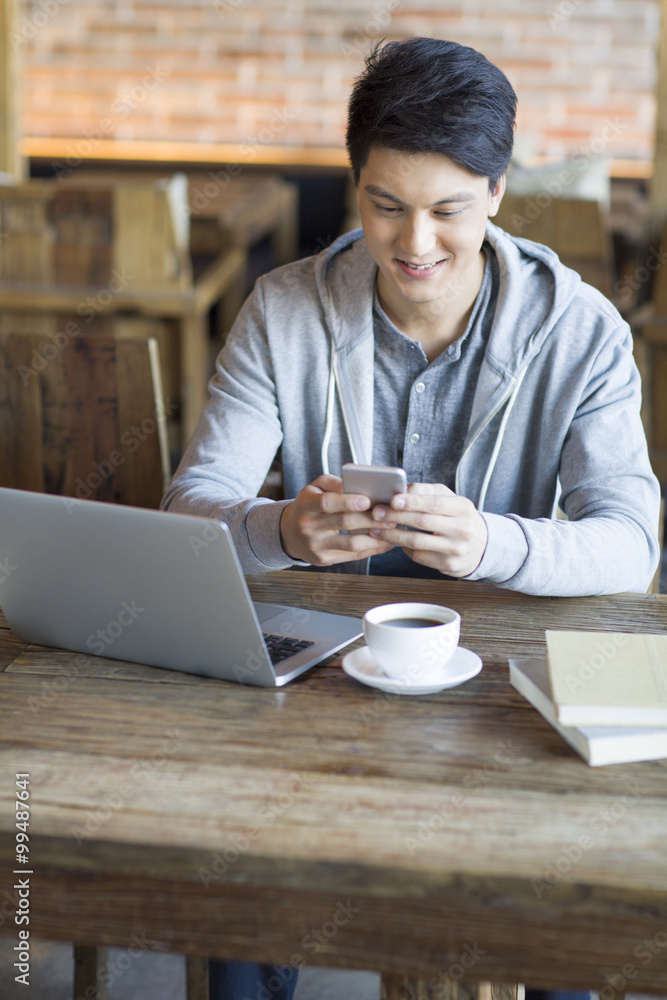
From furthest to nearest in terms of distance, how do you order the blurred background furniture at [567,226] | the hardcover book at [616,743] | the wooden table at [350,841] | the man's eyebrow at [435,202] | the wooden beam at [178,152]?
the wooden beam at [178,152], the blurred background furniture at [567,226], the man's eyebrow at [435,202], the hardcover book at [616,743], the wooden table at [350,841]

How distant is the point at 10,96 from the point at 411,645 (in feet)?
11.2

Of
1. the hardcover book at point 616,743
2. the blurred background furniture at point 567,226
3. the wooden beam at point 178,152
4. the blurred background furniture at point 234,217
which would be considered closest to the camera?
the hardcover book at point 616,743

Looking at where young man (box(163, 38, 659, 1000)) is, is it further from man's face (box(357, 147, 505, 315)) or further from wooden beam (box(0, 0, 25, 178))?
wooden beam (box(0, 0, 25, 178))

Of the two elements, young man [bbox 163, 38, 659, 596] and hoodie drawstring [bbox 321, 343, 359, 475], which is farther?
hoodie drawstring [bbox 321, 343, 359, 475]

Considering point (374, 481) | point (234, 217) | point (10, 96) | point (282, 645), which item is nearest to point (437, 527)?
point (374, 481)

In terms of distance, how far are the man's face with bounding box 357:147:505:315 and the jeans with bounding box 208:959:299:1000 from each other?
32.1 inches

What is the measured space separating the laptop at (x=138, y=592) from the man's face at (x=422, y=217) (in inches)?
19.8

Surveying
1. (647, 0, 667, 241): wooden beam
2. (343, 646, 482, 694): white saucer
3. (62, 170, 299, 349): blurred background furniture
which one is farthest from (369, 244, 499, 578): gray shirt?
(647, 0, 667, 241): wooden beam

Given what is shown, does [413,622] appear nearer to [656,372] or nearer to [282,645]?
[282,645]

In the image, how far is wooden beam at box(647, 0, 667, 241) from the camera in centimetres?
329

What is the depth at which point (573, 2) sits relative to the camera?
202 inches

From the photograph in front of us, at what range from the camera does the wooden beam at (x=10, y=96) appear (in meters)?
3.59

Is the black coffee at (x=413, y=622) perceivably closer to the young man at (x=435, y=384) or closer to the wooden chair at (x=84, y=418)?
the young man at (x=435, y=384)

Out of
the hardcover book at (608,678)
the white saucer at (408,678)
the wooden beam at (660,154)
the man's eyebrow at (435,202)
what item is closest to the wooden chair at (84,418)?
the man's eyebrow at (435,202)
